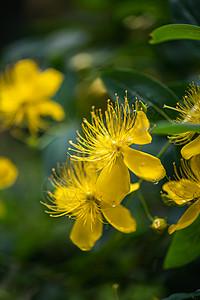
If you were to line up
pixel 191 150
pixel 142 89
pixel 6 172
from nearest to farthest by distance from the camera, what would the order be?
pixel 191 150 → pixel 142 89 → pixel 6 172

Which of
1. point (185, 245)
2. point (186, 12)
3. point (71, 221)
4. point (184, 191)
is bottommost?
point (71, 221)

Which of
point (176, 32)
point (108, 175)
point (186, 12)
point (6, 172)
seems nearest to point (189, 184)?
point (108, 175)

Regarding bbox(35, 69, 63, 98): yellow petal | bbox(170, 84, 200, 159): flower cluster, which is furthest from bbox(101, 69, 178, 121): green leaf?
bbox(35, 69, 63, 98): yellow petal

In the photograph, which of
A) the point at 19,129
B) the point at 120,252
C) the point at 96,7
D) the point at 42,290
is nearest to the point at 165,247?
the point at 120,252

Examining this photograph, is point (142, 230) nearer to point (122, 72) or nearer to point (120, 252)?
point (120, 252)

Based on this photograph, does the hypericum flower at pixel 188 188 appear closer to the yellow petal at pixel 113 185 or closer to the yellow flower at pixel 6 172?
the yellow petal at pixel 113 185

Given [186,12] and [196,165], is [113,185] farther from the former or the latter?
[186,12]

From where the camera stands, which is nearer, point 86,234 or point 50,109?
point 86,234
